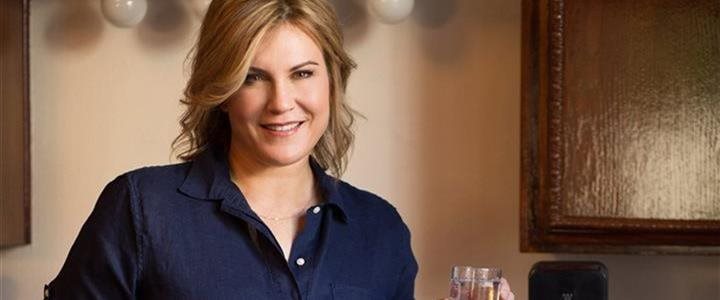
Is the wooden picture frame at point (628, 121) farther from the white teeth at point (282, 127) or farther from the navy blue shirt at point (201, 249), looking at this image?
the white teeth at point (282, 127)

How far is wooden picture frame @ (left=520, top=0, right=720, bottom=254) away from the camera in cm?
233

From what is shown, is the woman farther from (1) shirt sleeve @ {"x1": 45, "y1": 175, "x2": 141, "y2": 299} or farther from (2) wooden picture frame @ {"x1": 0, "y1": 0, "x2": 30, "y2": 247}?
(2) wooden picture frame @ {"x1": 0, "y1": 0, "x2": 30, "y2": 247}

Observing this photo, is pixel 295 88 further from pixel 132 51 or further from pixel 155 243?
pixel 132 51

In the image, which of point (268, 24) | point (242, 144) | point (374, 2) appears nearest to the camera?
point (268, 24)

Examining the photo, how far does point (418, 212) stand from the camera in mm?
2725

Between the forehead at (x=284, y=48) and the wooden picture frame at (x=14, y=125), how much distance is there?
115 centimetres

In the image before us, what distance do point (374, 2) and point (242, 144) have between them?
33.2 inches

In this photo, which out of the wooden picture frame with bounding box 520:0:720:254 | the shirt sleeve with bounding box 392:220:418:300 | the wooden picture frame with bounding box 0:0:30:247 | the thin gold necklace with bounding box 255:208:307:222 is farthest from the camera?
the wooden picture frame with bounding box 0:0:30:247

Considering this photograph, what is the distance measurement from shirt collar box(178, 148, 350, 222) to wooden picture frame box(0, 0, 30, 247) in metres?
1.00

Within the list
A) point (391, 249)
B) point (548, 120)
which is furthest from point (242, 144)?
point (548, 120)

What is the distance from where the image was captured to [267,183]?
1798 millimetres

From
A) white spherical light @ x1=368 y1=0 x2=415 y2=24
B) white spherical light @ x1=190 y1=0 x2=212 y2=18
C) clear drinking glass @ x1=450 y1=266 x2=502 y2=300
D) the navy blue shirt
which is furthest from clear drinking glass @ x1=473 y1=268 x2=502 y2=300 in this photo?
white spherical light @ x1=190 y1=0 x2=212 y2=18

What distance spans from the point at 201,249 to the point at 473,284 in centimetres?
38

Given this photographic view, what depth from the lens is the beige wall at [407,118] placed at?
8.84ft
